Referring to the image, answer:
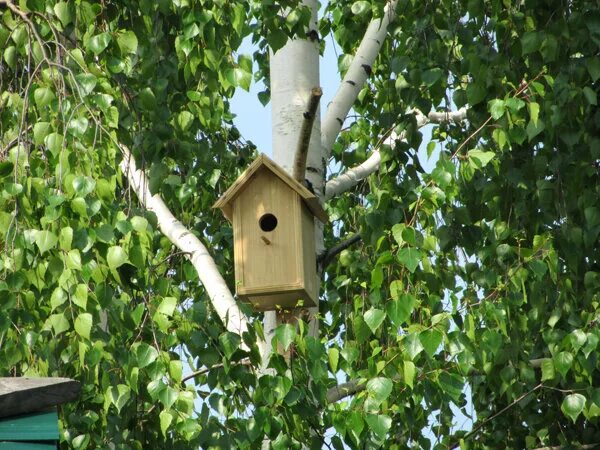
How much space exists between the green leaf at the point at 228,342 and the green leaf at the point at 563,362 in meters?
0.89

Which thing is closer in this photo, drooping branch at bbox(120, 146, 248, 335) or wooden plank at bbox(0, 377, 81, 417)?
wooden plank at bbox(0, 377, 81, 417)

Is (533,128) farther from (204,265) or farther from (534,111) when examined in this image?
(204,265)

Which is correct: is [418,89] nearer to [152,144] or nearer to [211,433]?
[152,144]

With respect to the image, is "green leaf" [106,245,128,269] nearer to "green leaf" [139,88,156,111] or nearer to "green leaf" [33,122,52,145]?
"green leaf" [33,122,52,145]

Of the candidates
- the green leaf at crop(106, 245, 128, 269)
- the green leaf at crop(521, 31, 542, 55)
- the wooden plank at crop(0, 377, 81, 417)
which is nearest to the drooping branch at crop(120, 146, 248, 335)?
the green leaf at crop(106, 245, 128, 269)

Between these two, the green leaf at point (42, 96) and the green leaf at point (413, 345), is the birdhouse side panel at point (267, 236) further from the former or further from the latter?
the green leaf at point (42, 96)

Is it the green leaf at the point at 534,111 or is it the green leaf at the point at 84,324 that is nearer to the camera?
the green leaf at the point at 84,324

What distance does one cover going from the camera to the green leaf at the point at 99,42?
11.5 feet

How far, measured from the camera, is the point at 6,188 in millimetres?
3369

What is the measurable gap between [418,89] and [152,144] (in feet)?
2.51

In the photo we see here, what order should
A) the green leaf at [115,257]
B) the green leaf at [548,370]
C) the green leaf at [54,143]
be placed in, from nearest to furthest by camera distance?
the green leaf at [115,257] → the green leaf at [54,143] → the green leaf at [548,370]

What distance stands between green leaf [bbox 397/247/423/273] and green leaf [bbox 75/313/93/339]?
748 mm

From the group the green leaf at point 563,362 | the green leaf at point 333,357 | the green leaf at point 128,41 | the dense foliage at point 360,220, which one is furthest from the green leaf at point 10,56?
the green leaf at point 563,362

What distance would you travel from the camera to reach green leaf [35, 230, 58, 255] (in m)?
3.25
